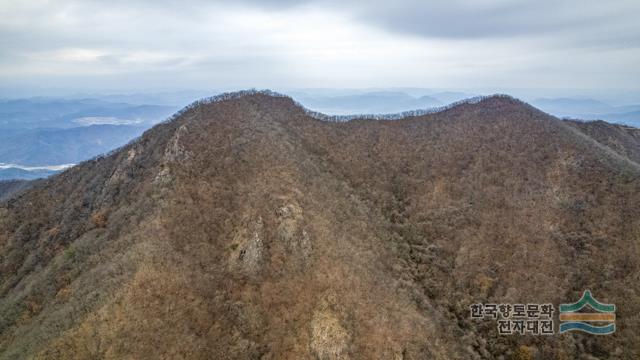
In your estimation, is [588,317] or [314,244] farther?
[588,317]

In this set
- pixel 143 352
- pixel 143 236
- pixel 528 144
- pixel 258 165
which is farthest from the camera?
pixel 528 144

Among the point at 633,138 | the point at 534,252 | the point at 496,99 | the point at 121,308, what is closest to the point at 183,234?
the point at 121,308

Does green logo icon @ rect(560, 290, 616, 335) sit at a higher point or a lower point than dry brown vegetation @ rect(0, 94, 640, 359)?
lower

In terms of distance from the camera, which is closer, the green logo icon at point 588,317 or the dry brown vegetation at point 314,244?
the dry brown vegetation at point 314,244

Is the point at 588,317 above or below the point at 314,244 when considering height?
below

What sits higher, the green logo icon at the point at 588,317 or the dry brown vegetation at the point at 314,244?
the dry brown vegetation at the point at 314,244

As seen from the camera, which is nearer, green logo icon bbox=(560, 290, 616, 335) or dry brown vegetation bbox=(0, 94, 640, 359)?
dry brown vegetation bbox=(0, 94, 640, 359)

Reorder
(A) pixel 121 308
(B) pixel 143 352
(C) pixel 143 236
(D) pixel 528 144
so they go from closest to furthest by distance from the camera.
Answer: (B) pixel 143 352 → (A) pixel 121 308 → (C) pixel 143 236 → (D) pixel 528 144

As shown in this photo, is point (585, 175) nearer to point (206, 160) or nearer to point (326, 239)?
point (326, 239)
